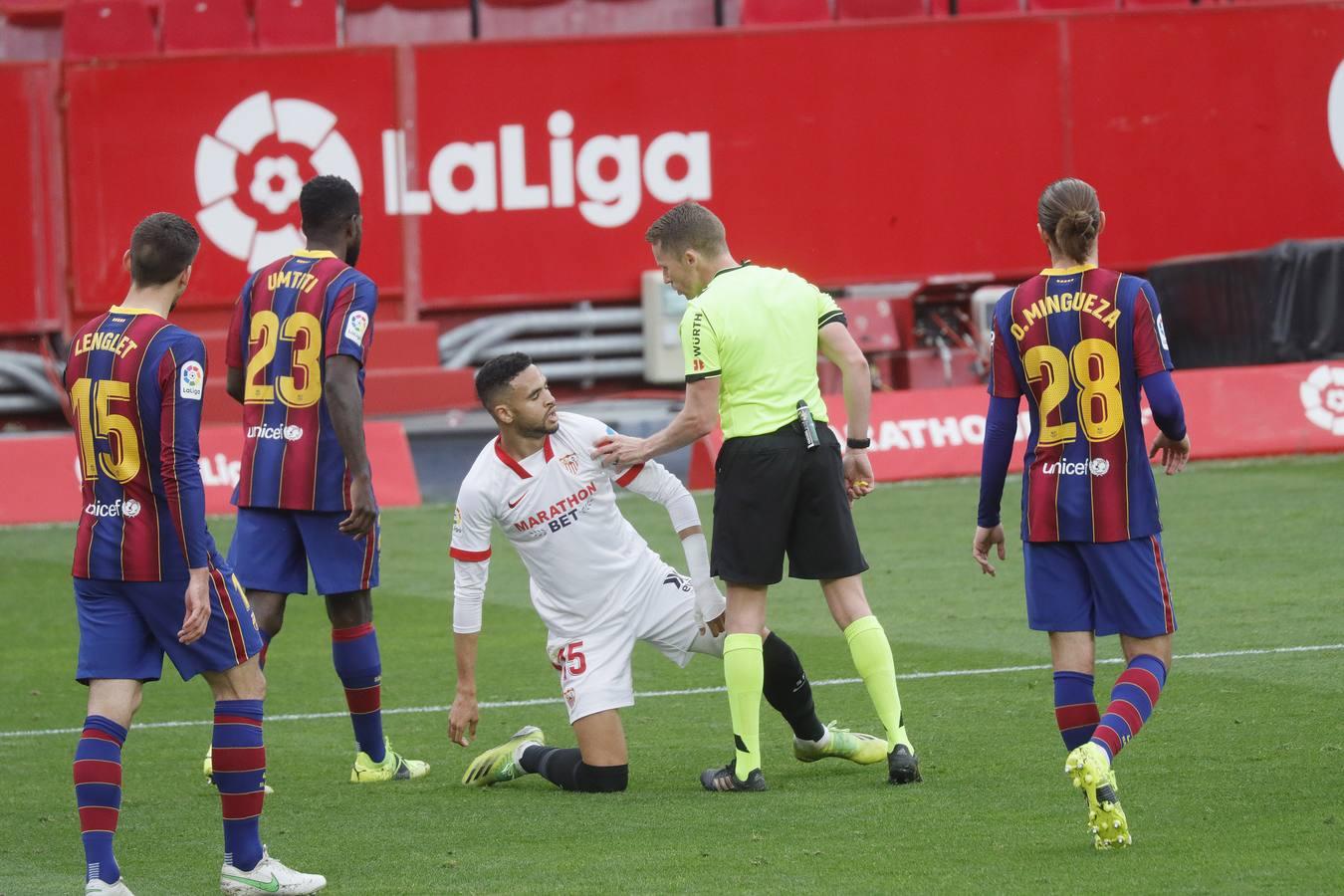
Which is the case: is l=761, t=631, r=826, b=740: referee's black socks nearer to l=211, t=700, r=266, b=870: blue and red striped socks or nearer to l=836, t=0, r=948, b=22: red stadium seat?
l=211, t=700, r=266, b=870: blue and red striped socks

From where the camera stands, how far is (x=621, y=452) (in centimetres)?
717

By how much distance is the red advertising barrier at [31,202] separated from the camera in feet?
67.5

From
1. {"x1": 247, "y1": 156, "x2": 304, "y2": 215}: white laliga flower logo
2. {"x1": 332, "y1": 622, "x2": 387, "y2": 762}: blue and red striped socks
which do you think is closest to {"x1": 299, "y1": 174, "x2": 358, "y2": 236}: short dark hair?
{"x1": 332, "y1": 622, "x2": 387, "y2": 762}: blue and red striped socks

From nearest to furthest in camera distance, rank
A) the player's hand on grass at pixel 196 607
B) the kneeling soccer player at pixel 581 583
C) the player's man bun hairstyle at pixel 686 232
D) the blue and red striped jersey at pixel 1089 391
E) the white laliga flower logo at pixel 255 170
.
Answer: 1. the player's hand on grass at pixel 196 607
2. the blue and red striped jersey at pixel 1089 391
3. the player's man bun hairstyle at pixel 686 232
4. the kneeling soccer player at pixel 581 583
5. the white laliga flower logo at pixel 255 170

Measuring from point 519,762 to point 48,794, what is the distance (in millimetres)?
1725

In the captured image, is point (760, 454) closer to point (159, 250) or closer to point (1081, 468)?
point (1081, 468)

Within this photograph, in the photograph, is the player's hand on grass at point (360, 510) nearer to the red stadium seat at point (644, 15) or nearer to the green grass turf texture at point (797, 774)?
the green grass turf texture at point (797, 774)

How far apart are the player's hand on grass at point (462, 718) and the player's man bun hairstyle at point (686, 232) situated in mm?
1676

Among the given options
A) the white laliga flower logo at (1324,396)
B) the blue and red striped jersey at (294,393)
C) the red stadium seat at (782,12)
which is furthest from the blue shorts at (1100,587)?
the red stadium seat at (782,12)

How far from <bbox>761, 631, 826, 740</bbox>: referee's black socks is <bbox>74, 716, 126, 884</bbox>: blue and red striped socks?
2366 millimetres

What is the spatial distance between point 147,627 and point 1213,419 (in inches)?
511

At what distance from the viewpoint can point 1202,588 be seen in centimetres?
1105

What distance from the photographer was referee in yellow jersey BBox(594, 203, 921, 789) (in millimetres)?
6871


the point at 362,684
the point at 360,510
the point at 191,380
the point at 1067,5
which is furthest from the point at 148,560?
the point at 1067,5
